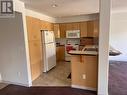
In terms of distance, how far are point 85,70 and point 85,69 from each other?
0.03m

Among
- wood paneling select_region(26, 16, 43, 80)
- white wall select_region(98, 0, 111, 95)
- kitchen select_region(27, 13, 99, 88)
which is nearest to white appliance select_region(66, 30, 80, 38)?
kitchen select_region(27, 13, 99, 88)

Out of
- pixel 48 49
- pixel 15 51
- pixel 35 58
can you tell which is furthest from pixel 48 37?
pixel 15 51

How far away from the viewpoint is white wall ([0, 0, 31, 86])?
339cm

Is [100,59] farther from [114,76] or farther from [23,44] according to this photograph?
[23,44]

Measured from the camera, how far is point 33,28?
13.4 ft

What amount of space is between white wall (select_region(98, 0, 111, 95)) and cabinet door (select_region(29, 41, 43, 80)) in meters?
2.27

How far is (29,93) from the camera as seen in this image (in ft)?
10.5

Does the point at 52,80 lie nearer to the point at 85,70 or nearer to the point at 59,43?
the point at 85,70

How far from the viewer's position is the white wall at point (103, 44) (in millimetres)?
2635

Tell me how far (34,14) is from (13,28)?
120cm

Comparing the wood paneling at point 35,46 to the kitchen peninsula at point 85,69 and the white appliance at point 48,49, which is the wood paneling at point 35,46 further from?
the kitchen peninsula at point 85,69

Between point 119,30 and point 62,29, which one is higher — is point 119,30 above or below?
below

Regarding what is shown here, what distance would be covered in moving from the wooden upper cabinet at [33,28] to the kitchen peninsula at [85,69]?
1.60 m

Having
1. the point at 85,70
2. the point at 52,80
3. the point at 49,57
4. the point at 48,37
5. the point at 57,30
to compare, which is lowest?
the point at 52,80
